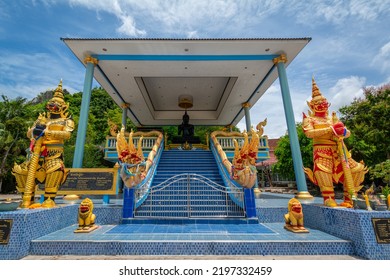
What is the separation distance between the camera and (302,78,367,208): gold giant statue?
4.37 m

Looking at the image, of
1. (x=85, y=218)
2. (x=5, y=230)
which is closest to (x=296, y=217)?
(x=85, y=218)

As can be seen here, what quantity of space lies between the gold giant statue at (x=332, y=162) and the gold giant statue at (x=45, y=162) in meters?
6.16

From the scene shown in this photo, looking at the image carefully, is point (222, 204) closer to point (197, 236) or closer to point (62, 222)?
point (197, 236)

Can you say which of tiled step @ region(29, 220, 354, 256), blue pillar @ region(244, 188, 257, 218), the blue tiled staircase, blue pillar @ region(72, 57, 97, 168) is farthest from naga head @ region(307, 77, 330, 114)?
blue pillar @ region(72, 57, 97, 168)

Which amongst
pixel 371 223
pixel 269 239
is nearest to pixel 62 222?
pixel 269 239

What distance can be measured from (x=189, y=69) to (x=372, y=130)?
15.6 metres

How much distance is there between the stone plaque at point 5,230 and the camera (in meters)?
3.32

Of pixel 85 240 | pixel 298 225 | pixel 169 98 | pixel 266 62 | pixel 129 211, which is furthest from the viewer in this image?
pixel 169 98

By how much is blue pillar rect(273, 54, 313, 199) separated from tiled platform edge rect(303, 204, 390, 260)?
10.6ft

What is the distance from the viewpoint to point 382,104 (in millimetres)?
15219

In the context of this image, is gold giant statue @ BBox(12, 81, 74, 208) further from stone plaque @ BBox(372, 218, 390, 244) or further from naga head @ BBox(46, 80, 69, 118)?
stone plaque @ BBox(372, 218, 390, 244)

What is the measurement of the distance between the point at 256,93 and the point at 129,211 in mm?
10495

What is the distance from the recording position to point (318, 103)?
4.96 m
